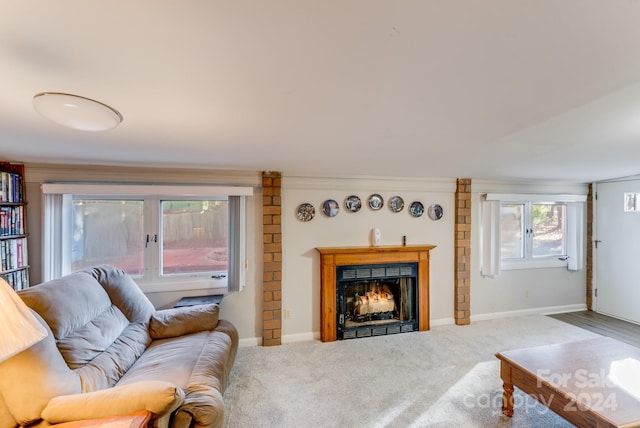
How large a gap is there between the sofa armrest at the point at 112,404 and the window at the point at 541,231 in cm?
415

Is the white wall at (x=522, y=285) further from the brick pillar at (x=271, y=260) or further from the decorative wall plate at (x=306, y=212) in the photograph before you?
the brick pillar at (x=271, y=260)

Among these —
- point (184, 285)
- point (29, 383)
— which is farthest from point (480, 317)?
point (29, 383)

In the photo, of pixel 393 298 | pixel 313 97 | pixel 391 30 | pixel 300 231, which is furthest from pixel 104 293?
pixel 393 298

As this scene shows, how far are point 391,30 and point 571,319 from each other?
4.93 meters

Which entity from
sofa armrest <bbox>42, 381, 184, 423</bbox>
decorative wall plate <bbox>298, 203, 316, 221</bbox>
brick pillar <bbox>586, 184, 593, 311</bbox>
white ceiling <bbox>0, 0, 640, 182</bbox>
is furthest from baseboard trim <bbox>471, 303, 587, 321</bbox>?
sofa armrest <bbox>42, 381, 184, 423</bbox>

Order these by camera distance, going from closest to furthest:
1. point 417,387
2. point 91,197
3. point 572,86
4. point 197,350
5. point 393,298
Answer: point 572,86 < point 197,350 < point 417,387 < point 91,197 < point 393,298

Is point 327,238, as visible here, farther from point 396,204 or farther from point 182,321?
point 182,321

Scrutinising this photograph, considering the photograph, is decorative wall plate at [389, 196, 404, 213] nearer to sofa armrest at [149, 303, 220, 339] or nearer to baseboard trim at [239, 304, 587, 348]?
baseboard trim at [239, 304, 587, 348]

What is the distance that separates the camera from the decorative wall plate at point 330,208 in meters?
3.34

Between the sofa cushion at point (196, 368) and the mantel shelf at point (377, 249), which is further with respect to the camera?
the mantel shelf at point (377, 249)

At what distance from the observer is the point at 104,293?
216cm

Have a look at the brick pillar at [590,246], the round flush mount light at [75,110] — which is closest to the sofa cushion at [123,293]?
the round flush mount light at [75,110]

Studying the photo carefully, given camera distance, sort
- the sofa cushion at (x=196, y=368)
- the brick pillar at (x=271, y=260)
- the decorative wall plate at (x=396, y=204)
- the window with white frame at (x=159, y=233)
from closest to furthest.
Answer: the sofa cushion at (x=196, y=368) → the window with white frame at (x=159, y=233) → the brick pillar at (x=271, y=260) → the decorative wall plate at (x=396, y=204)

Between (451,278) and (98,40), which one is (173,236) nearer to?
(98,40)
